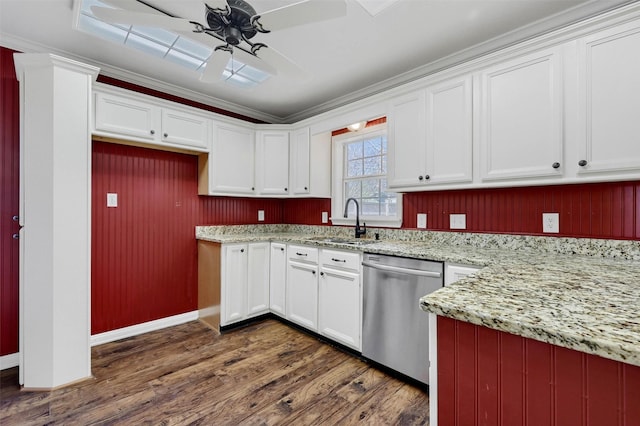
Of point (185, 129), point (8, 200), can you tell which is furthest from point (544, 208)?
point (8, 200)

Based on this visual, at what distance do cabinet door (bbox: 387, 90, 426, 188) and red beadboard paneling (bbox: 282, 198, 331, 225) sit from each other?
1.21m

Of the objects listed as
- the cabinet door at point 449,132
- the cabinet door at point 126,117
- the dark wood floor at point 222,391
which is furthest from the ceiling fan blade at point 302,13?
the dark wood floor at point 222,391

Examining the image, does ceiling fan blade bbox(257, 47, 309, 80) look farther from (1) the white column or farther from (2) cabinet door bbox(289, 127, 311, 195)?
(2) cabinet door bbox(289, 127, 311, 195)

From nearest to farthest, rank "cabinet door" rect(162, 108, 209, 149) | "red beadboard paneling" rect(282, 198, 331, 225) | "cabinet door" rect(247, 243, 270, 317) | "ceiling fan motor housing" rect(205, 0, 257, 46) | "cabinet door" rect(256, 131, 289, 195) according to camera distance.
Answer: "ceiling fan motor housing" rect(205, 0, 257, 46)
"cabinet door" rect(162, 108, 209, 149)
"cabinet door" rect(247, 243, 270, 317)
"cabinet door" rect(256, 131, 289, 195)
"red beadboard paneling" rect(282, 198, 331, 225)

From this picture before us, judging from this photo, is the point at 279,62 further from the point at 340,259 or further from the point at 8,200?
the point at 8,200

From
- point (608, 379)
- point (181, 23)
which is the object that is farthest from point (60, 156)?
point (608, 379)

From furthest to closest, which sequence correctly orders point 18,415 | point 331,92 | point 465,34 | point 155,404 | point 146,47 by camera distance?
point 331,92 < point 146,47 < point 465,34 < point 155,404 < point 18,415

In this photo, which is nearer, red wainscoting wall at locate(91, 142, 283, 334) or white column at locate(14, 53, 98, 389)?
white column at locate(14, 53, 98, 389)

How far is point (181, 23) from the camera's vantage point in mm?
1524

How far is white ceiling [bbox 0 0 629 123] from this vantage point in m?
1.86

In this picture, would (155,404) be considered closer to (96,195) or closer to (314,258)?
(314,258)

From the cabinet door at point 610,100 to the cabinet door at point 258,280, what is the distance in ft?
8.71

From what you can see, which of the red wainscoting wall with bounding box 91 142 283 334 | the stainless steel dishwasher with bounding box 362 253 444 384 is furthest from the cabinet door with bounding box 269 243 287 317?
the stainless steel dishwasher with bounding box 362 253 444 384

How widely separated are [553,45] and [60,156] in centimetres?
321
